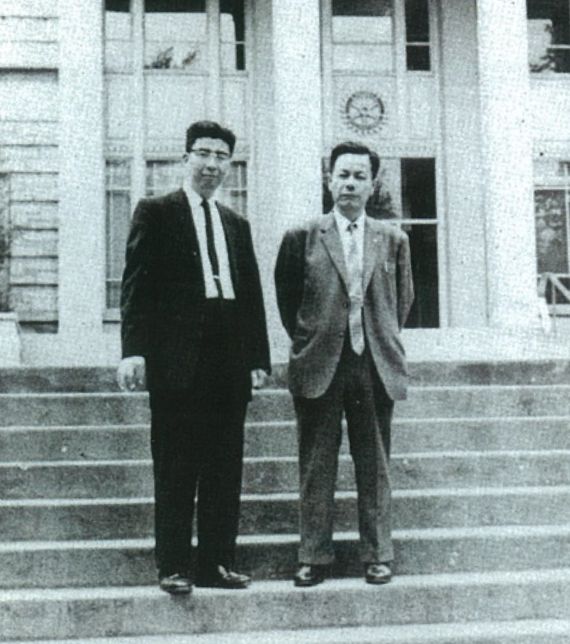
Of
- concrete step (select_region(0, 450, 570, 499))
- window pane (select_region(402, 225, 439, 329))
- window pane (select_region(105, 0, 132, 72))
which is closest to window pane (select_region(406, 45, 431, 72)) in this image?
window pane (select_region(402, 225, 439, 329))

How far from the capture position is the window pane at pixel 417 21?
12.2m

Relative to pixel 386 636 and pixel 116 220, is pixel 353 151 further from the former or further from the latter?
pixel 116 220

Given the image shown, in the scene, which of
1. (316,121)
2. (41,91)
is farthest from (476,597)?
(41,91)

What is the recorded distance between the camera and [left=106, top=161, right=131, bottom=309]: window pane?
11312 mm

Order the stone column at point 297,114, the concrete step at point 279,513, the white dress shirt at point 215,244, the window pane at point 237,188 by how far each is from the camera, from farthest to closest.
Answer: the window pane at point 237,188
the stone column at point 297,114
the concrete step at point 279,513
the white dress shirt at point 215,244

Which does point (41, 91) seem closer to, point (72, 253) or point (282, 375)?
point (72, 253)

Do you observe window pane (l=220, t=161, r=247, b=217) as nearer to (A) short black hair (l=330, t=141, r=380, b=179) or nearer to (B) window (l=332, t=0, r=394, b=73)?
(B) window (l=332, t=0, r=394, b=73)

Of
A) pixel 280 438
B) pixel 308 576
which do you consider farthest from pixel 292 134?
pixel 308 576

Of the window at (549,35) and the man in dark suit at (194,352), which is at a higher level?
the window at (549,35)

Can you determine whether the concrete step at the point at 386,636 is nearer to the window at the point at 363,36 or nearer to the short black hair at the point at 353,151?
the short black hair at the point at 353,151

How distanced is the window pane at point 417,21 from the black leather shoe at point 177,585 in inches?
366

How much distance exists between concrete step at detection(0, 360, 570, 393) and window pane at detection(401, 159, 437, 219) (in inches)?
200

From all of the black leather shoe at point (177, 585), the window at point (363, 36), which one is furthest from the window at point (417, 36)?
the black leather shoe at point (177, 585)

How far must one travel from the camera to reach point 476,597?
453 centimetres
